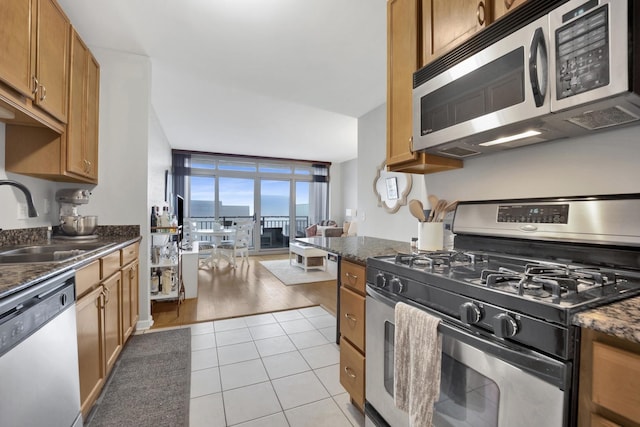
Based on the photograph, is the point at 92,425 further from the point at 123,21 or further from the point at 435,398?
the point at 123,21

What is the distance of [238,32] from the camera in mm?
2115

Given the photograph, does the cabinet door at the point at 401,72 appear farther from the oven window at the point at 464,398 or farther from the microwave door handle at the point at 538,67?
the oven window at the point at 464,398

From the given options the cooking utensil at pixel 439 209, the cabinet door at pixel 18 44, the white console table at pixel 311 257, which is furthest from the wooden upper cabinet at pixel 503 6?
the white console table at pixel 311 257

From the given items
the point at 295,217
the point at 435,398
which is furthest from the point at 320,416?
the point at 295,217

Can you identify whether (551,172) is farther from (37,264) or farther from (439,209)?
(37,264)

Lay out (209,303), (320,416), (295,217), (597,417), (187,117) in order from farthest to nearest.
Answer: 1. (295,217)
2. (187,117)
3. (209,303)
4. (320,416)
5. (597,417)

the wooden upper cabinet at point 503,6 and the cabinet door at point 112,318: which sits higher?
the wooden upper cabinet at point 503,6

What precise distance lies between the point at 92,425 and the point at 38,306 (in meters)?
0.91

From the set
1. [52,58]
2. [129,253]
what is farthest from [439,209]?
[52,58]

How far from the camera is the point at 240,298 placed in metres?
3.61

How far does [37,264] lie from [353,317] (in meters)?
1.46

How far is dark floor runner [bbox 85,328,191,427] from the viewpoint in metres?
1.51

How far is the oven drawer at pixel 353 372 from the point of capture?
1.47 metres

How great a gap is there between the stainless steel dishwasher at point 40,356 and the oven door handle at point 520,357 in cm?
135
